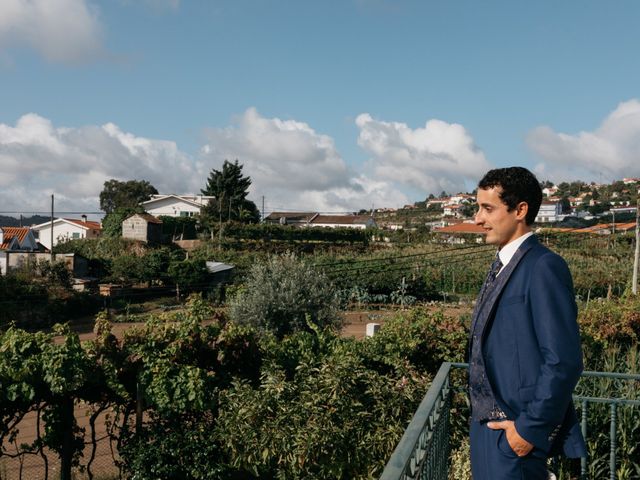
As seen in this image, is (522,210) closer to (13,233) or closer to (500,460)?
(500,460)

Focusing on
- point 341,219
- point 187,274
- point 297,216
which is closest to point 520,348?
point 187,274

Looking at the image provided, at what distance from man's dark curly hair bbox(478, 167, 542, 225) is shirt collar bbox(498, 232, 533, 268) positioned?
7 cm

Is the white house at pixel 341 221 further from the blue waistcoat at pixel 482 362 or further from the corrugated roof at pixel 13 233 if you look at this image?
the blue waistcoat at pixel 482 362

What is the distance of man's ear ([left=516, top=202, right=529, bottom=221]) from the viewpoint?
2.19 m

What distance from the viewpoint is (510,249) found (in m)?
2.20

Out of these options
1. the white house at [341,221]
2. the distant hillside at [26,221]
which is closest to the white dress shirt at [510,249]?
the distant hillside at [26,221]

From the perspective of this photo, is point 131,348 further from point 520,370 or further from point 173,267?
point 173,267

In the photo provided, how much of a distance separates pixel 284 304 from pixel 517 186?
1202 cm

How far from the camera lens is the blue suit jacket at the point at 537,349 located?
189 centimetres

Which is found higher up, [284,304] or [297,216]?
[297,216]

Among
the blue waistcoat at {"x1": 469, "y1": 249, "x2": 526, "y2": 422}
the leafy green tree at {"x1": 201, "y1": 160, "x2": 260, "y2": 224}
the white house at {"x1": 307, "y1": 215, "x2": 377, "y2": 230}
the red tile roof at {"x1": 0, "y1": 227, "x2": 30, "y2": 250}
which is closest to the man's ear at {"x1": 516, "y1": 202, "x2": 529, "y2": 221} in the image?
the blue waistcoat at {"x1": 469, "y1": 249, "x2": 526, "y2": 422}

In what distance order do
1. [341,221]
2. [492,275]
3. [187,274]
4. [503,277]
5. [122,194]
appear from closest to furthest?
[503,277] < [492,275] < [187,274] < [122,194] < [341,221]

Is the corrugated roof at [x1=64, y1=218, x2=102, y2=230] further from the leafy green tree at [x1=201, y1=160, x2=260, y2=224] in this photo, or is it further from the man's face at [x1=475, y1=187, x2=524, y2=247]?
the man's face at [x1=475, y1=187, x2=524, y2=247]

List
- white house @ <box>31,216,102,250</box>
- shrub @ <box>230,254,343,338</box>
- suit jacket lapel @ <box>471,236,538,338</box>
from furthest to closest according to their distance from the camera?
white house @ <box>31,216,102,250</box>, shrub @ <box>230,254,343,338</box>, suit jacket lapel @ <box>471,236,538,338</box>
